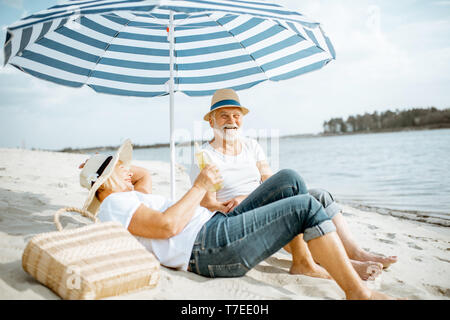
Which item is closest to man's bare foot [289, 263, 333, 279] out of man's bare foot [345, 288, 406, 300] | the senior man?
the senior man

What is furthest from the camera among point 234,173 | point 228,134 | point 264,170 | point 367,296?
point 264,170

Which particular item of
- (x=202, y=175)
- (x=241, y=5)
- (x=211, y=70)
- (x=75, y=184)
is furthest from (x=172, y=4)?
(x=75, y=184)

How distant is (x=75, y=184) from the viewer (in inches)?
220

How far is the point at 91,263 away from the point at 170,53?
7.19 feet

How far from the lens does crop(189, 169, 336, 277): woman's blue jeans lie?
5.75 ft

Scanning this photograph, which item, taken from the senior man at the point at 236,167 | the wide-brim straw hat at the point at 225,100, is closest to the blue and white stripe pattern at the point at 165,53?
the wide-brim straw hat at the point at 225,100

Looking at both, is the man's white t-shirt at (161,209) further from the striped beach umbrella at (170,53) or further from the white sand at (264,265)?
the striped beach umbrella at (170,53)

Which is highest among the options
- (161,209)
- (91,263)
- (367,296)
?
(161,209)

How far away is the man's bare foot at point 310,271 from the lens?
2166mm

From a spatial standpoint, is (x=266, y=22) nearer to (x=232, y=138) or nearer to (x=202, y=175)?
(x=232, y=138)

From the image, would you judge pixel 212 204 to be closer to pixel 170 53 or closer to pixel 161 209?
pixel 161 209

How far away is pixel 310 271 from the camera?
220cm

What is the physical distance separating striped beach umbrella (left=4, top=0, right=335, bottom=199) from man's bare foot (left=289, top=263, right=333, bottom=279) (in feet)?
4.86

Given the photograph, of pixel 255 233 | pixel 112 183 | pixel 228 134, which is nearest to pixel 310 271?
pixel 255 233
